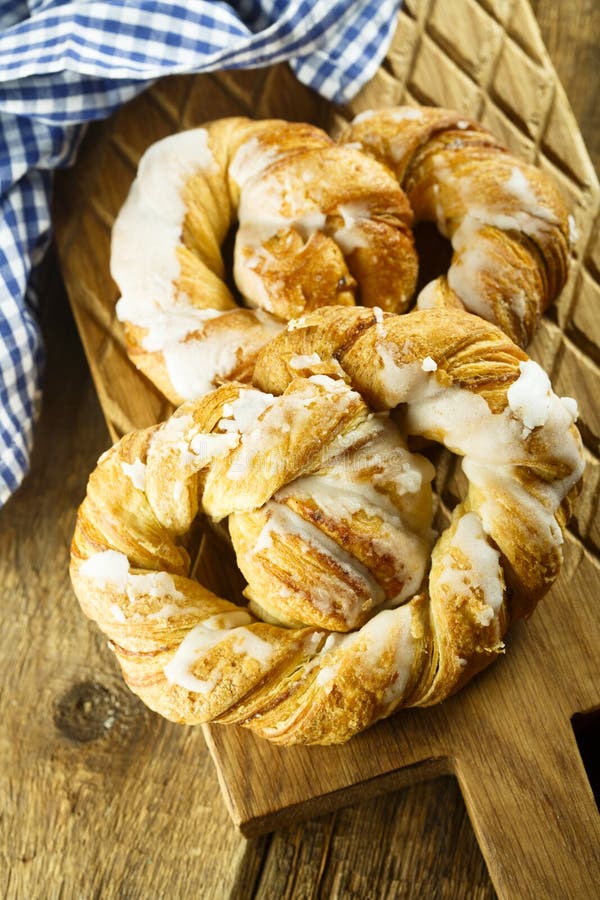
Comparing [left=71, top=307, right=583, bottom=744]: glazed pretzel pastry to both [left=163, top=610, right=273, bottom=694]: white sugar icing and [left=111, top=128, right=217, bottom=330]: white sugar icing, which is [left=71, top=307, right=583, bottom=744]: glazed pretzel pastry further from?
[left=111, top=128, right=217, bottom=330]: white sugar icing

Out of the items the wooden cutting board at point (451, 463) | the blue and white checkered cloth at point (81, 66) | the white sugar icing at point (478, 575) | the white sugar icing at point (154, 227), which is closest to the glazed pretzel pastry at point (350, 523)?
the white sugar icing at point (478, 575)

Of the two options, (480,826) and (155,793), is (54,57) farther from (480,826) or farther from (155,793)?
(480,826)

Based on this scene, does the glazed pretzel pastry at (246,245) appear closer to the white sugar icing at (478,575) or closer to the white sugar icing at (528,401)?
the white sugar icing at (528,401)

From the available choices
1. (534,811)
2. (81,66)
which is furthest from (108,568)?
(81,66)

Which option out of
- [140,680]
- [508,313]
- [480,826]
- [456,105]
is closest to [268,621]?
[140,680]

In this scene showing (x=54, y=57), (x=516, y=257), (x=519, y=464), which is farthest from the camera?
(x=54, y=57)

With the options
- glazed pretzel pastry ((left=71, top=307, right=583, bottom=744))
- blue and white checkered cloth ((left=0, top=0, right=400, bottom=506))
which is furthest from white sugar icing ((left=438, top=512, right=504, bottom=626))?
blue and white checkered cloth ((left=0, top=0, right=400, bottom=506))
